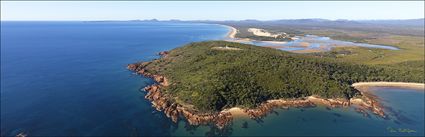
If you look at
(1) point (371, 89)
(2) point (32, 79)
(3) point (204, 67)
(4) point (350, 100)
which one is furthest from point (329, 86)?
(2) point (32, 79)

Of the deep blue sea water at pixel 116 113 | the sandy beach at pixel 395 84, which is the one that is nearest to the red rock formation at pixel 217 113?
the deep blue sea water at pixel 116 113

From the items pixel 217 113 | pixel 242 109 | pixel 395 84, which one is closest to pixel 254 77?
pixel 242 109

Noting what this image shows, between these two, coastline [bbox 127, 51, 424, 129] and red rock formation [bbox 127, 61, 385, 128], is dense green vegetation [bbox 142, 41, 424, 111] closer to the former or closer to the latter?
coastline [bbox 127, 51, 424, 129]

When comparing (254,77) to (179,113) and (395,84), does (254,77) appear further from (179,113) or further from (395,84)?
(395,84)

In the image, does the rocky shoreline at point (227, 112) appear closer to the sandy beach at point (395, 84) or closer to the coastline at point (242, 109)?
the coastline at point (242, 109)

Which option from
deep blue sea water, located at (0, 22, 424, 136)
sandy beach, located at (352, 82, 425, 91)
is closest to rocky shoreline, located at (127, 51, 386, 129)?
deep blue sea water, located at (0, 22, 424, 136)

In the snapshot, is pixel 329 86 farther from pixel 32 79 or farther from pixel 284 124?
pixel 32 79
